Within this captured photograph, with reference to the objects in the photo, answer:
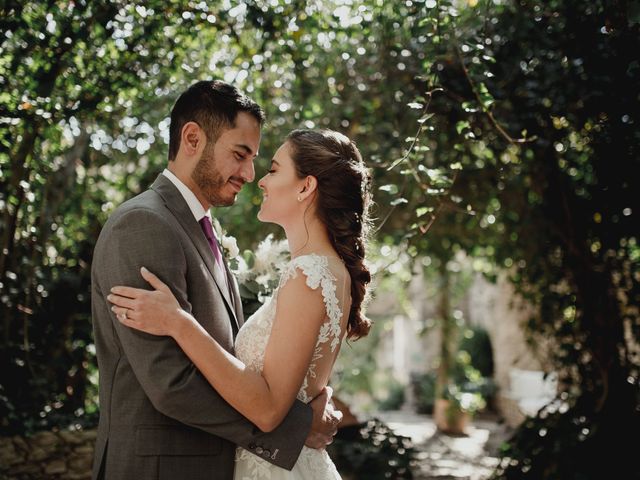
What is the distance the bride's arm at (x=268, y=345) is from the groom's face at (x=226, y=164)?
428 millimetres

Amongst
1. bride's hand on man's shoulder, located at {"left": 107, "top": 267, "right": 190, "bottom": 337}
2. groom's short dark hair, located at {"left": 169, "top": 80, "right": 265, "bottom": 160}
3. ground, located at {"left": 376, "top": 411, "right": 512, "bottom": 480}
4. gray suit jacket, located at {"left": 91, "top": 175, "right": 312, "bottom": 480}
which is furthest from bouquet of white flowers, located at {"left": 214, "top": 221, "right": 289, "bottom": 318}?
ground, located at {"left": 376, "top": 411, "right": 512, "bottom": 480}

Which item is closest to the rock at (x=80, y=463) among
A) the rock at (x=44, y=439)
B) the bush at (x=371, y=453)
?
the rock at (x=44, y=439)

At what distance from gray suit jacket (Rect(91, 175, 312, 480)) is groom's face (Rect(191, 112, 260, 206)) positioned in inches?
7.9

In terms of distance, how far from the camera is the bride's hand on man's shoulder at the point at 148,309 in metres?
1.58

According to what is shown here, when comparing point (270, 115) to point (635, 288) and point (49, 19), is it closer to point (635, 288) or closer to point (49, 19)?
point (49, 19)

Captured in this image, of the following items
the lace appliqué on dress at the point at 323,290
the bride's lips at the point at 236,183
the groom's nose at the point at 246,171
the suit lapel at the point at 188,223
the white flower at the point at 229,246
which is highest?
the groom's nose at the point at 246,171

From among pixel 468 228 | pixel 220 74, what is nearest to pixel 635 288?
pixel 468 228

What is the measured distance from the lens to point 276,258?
2.79 m

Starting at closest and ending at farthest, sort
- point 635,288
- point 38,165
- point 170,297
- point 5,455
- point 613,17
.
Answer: point 170,297 → point 613,17 → point 38,165 → point 5,455 → point 635,288

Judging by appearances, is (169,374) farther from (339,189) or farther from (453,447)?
(453,447)

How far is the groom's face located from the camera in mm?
1996

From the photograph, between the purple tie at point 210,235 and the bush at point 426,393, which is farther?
the bush at point 426,393

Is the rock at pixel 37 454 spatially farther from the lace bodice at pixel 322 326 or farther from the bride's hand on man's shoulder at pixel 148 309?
the bride's hand on man's shoulder at pixel 148 309

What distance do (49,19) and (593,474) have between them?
160 inches
